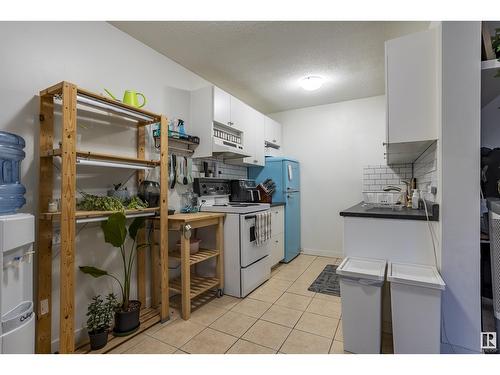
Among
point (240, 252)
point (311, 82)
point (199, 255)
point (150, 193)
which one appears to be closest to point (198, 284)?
point (199, 255)

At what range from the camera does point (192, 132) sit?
2830mm

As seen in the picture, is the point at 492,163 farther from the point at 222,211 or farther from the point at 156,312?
the point at 156,312

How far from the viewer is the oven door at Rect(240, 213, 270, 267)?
2477 millimetres

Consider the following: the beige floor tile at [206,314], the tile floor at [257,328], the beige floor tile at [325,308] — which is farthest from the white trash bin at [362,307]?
the beige floor tile at [206,314]

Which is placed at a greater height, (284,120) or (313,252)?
(284,120)

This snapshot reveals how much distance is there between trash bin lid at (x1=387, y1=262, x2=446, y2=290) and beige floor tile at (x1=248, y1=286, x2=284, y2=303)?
129cm

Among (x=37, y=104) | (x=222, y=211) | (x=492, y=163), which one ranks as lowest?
(x=222, y=211)

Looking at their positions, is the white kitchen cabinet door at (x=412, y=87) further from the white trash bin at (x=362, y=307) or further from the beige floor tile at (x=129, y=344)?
the beige floor tile at (x=129, y=344)

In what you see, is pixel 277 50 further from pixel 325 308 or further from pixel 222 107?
pixel 325 308

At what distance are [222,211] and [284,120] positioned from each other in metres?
Result: 2.48

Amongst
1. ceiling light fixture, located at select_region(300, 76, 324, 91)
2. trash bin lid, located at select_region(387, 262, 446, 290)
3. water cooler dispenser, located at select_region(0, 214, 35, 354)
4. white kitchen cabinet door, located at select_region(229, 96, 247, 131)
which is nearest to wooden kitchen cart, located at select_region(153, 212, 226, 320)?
water cooler dispenser, located at select_region(0, 214, 35, 354)

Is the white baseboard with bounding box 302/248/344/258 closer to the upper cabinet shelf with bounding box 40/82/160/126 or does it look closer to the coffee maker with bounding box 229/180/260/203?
the coffee maker with bounding box 229/180/260/203

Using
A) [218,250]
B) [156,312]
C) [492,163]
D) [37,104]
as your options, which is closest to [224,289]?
[218,250]

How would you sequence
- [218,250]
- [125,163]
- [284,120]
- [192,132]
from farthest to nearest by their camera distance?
[284,120]
[192,132]
[218,250]
[125,163]
